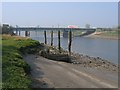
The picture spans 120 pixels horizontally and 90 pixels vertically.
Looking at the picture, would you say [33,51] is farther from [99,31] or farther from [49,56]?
[99,31]

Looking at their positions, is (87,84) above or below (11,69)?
below

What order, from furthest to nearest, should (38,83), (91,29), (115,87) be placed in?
(91,29) → (115,87) → (38,83)

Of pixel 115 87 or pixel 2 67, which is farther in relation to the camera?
pixel 115 87

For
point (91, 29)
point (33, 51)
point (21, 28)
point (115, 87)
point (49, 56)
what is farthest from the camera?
point (91, 29)

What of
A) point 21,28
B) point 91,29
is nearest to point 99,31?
A: point 91,29

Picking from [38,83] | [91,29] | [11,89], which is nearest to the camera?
[11,89]

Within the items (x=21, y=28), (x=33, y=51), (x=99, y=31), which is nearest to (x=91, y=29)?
(x=99, y=31)

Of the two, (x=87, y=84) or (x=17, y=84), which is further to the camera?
(x=87, y=84)

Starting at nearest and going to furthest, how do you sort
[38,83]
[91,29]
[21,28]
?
[38,83]
[21,28]
[91,29]

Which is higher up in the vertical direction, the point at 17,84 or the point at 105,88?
the point at 17,84

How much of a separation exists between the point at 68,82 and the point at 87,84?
50.9 inches

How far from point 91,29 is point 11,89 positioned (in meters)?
148

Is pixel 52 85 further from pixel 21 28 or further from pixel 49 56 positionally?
pixel 21 28

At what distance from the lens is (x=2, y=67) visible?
17.3 m
